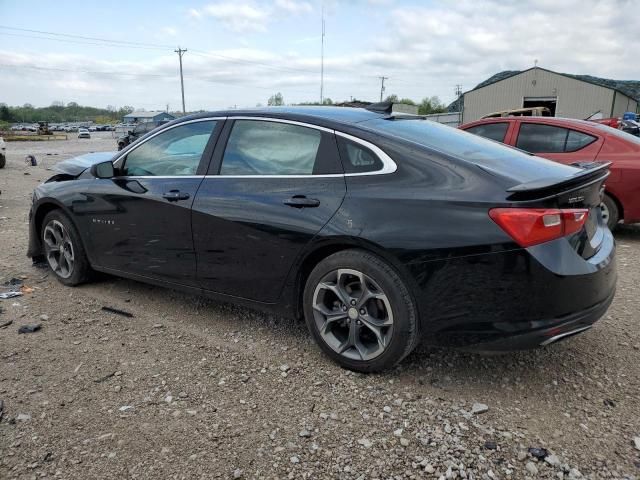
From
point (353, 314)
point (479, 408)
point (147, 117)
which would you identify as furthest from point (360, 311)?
point (147, 117)

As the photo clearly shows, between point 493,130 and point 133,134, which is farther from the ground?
point 493,130

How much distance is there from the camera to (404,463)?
2.30 metres

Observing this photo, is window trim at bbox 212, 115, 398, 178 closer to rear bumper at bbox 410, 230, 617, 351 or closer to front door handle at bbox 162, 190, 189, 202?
front door handle at bbox 162, 190, 189, 202

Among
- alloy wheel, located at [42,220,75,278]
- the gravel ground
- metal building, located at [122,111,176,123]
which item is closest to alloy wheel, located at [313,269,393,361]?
the gravel ground

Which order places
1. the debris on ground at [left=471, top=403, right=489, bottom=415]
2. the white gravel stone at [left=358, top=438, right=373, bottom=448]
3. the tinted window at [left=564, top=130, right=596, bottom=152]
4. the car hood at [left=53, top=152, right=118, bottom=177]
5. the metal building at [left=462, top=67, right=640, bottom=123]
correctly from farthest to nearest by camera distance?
the metal building at [left=462, top=67, right=640, bottom=123]
the tinted window at [left=564, top=130, right=596, bottom=152]
the car hood at [left=53, top=152, right=118, bottom=177]
the debris on ground at [left=471, top=403, right=489, bottom=415]
the white gravel stone at [left=358, top=438, right=373, bottom=448]

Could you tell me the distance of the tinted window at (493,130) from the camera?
22.9 ft

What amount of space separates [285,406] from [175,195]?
1752 mm

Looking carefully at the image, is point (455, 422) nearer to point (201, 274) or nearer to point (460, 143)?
point (460, 143)

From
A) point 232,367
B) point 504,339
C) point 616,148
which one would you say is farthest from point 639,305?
point 232,367

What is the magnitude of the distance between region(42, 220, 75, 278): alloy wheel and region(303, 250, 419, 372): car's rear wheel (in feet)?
8.66

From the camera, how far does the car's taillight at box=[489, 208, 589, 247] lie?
2.47 meters

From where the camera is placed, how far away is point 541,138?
21.9 ft

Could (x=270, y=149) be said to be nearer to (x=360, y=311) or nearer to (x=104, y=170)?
(x=360, y=311)

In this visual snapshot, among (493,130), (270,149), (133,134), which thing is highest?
(493,130)
